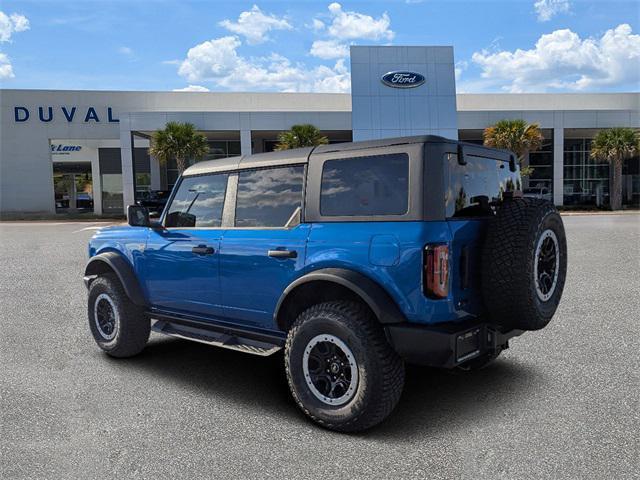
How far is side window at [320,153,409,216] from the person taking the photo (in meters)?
3.45

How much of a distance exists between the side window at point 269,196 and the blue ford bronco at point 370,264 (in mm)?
11

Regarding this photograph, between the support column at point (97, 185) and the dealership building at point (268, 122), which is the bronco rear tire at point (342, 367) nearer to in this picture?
the dealership building at point (268, 122)

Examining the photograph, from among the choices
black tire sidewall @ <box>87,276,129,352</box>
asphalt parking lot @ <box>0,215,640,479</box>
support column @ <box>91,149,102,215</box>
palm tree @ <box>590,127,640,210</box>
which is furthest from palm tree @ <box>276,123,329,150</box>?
black tire sidewall @ <box>87,276,129,352</box>

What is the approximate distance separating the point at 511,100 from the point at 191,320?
143 feet

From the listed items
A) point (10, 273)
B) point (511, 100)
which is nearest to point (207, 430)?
point (10, 273)

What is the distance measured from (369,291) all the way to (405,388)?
4.44 feet

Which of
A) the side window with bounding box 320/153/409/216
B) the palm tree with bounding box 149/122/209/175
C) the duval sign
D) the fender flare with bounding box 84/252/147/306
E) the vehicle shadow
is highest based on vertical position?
the duval sign

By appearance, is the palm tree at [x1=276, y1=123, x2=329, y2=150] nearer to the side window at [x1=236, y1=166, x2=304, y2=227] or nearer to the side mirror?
the side mirror

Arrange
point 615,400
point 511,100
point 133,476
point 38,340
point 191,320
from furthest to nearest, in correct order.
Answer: point 511,100 → point 38,340 → point 191,320 → point 615,400 → point 133,476

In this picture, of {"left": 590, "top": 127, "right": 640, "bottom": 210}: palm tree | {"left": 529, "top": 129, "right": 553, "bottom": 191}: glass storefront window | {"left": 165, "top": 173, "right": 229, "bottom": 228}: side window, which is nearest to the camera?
{"left": 165, "top": 173, "right": 229, "bottom": 228}: side window

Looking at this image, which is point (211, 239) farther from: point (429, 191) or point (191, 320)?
point (429, 191)

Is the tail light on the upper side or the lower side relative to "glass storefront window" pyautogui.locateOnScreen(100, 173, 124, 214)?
lower

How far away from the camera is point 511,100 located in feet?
141

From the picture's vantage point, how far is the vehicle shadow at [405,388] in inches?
144
